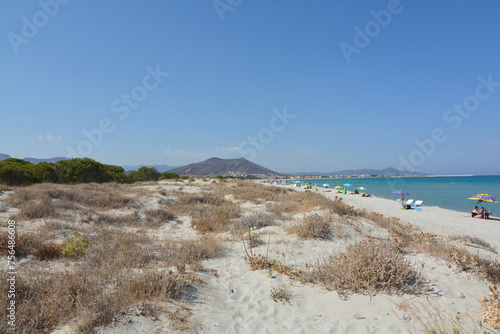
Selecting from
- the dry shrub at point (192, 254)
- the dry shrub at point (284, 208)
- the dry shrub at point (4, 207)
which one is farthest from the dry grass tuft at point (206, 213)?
the dry shrub at point (4, 207)

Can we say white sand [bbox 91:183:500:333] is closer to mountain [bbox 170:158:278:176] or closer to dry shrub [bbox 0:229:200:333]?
dry shrub [bbox 0:229:200:333]

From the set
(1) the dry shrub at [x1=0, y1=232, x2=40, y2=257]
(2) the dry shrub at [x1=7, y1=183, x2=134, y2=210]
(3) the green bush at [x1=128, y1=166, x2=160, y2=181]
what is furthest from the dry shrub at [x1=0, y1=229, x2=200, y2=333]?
(3) the green bush at [x1=128, y1=166, x2=160, y2=181]

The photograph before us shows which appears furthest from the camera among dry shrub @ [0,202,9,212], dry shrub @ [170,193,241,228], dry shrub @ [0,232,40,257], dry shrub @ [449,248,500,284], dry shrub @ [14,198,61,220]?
dry shrub @ [170,193,241,228]

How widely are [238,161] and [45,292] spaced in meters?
111

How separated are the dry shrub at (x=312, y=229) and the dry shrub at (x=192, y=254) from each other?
2795 millimetres

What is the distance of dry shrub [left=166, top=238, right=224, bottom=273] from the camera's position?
17.5ft

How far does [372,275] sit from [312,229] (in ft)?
11.5

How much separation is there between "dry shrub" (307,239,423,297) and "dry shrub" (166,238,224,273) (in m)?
2.94


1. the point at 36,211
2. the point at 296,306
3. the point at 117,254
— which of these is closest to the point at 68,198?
the point at 36,211

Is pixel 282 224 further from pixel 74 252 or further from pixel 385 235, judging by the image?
pixel 74 252

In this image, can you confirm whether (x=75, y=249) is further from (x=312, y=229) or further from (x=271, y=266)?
(x=312, y=229)

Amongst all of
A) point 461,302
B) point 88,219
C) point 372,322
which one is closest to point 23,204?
point 88,219

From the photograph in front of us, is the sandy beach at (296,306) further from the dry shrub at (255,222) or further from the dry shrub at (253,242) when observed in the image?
the dry shrub at (255,222)

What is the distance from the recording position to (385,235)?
887 cm
